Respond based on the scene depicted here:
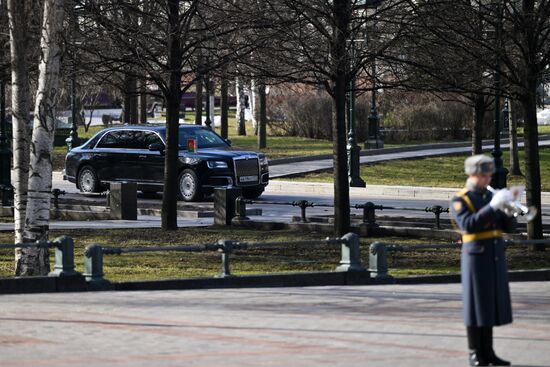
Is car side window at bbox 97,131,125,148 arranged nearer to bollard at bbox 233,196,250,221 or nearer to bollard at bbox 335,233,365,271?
bollard at bbox 233,196,250,221

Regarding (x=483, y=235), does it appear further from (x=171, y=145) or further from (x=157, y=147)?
(x=157, y=147)

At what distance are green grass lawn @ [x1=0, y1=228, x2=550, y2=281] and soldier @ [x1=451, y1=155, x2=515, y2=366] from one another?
7571mm

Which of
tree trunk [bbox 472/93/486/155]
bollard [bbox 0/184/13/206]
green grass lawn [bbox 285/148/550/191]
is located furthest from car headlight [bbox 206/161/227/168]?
tree trunk [bbox 472/93/486/155]

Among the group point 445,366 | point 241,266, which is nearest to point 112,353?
point 445,366

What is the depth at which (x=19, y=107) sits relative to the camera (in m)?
18.2

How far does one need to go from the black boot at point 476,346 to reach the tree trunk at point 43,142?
A: 8.41 m

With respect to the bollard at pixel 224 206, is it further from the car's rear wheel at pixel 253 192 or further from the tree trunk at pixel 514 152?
the tree trunk at pixel 514 152

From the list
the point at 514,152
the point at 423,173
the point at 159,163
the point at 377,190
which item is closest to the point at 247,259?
the point at 159,163

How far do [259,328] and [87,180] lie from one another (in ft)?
70.4

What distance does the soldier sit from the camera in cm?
980

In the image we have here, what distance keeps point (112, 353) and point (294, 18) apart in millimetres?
10255

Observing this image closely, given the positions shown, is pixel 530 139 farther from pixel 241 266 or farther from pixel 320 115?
pixel 320 115

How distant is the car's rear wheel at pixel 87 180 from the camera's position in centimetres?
3272

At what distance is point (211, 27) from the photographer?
21281mm
